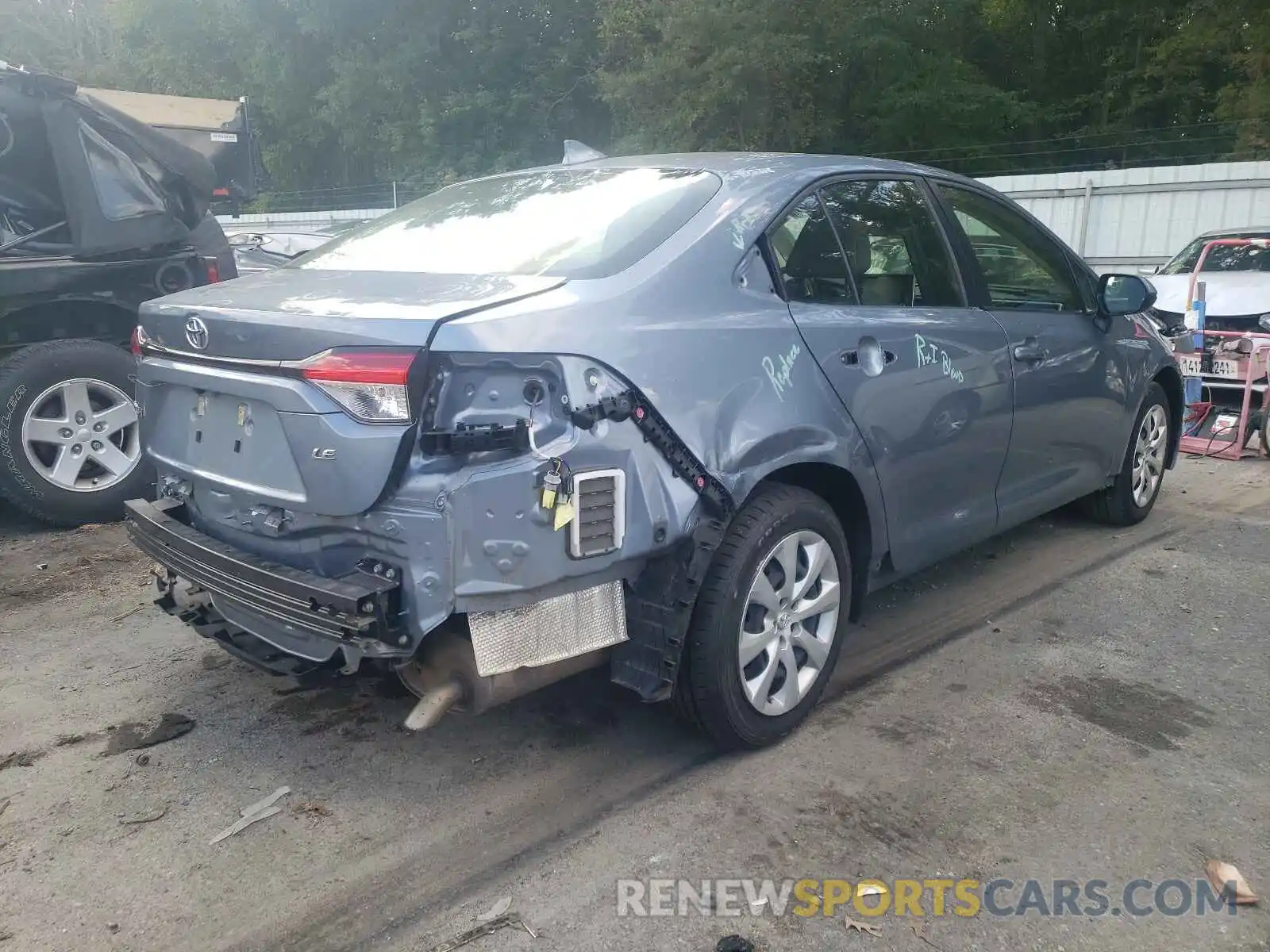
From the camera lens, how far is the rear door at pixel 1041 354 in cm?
419

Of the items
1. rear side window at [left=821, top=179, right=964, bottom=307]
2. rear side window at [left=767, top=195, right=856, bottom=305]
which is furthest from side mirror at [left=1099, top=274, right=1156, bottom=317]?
rear side window at [left=767, top=195, right=856, bottom=305]

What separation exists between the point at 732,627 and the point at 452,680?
81 centimetres

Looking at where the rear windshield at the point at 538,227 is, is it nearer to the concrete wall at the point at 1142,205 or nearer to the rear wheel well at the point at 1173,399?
the rear wheel well at the point at 1173,399

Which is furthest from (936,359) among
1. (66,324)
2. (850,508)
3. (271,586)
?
(66,324)

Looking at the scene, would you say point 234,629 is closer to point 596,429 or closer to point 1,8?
point 596,429

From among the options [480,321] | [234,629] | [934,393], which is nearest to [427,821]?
[234,629]

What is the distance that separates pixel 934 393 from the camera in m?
3.71

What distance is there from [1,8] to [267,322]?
44.4m

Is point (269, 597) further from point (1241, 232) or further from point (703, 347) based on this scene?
point (1241, 232)

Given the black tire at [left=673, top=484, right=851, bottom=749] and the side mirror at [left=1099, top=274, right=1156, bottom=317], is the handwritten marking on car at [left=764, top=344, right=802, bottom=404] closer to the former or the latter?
Answer: the black tire at [left=673, top=484, right=851, bottom=749]

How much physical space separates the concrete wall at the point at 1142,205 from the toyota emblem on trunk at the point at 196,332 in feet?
45.2

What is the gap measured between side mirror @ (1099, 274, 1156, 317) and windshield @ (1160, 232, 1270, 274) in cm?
567

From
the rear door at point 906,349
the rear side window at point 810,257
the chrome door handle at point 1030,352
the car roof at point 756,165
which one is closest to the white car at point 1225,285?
the chrome door handle at point 1030,352

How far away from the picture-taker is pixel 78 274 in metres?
5.61
